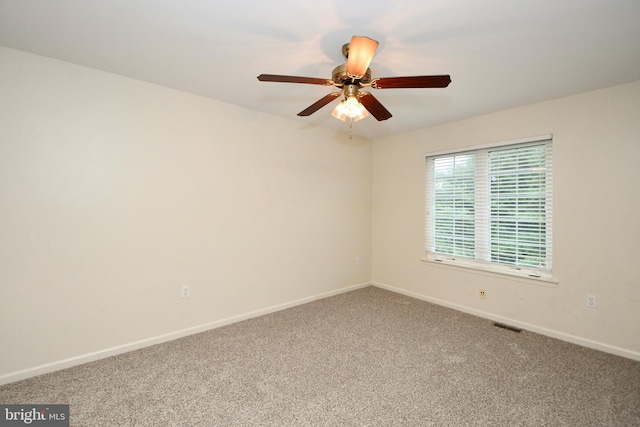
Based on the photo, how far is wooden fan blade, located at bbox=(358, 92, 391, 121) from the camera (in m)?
1.90

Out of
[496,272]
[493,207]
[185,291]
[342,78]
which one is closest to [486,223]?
[493,207]

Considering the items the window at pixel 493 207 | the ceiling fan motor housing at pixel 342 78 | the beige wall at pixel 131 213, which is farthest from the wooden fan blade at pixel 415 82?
the window at pixel 493 207

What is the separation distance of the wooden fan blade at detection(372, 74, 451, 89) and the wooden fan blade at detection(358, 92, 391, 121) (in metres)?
0.15

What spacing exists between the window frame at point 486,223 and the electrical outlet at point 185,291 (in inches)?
115

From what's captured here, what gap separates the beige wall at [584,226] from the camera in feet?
7.93

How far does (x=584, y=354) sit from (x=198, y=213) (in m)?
3.75

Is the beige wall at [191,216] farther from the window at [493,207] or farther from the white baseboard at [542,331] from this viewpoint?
the window at [493,207]

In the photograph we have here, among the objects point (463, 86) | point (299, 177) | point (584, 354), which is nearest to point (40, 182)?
point (299, 177)

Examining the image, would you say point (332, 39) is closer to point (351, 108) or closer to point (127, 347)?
point (351, 108)

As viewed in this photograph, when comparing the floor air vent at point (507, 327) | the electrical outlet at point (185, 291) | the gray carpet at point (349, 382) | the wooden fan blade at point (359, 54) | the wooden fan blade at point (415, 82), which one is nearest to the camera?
the wooden fan blade at point (359, 54)

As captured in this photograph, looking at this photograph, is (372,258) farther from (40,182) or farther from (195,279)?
(40,182)

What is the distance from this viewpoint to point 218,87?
2631 millimetres

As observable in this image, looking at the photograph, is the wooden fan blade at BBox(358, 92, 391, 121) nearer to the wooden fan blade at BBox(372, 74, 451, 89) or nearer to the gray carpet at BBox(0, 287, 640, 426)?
the wooden fan blade at BBox(372, 74, 451, 89)

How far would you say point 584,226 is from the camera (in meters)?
2.63
